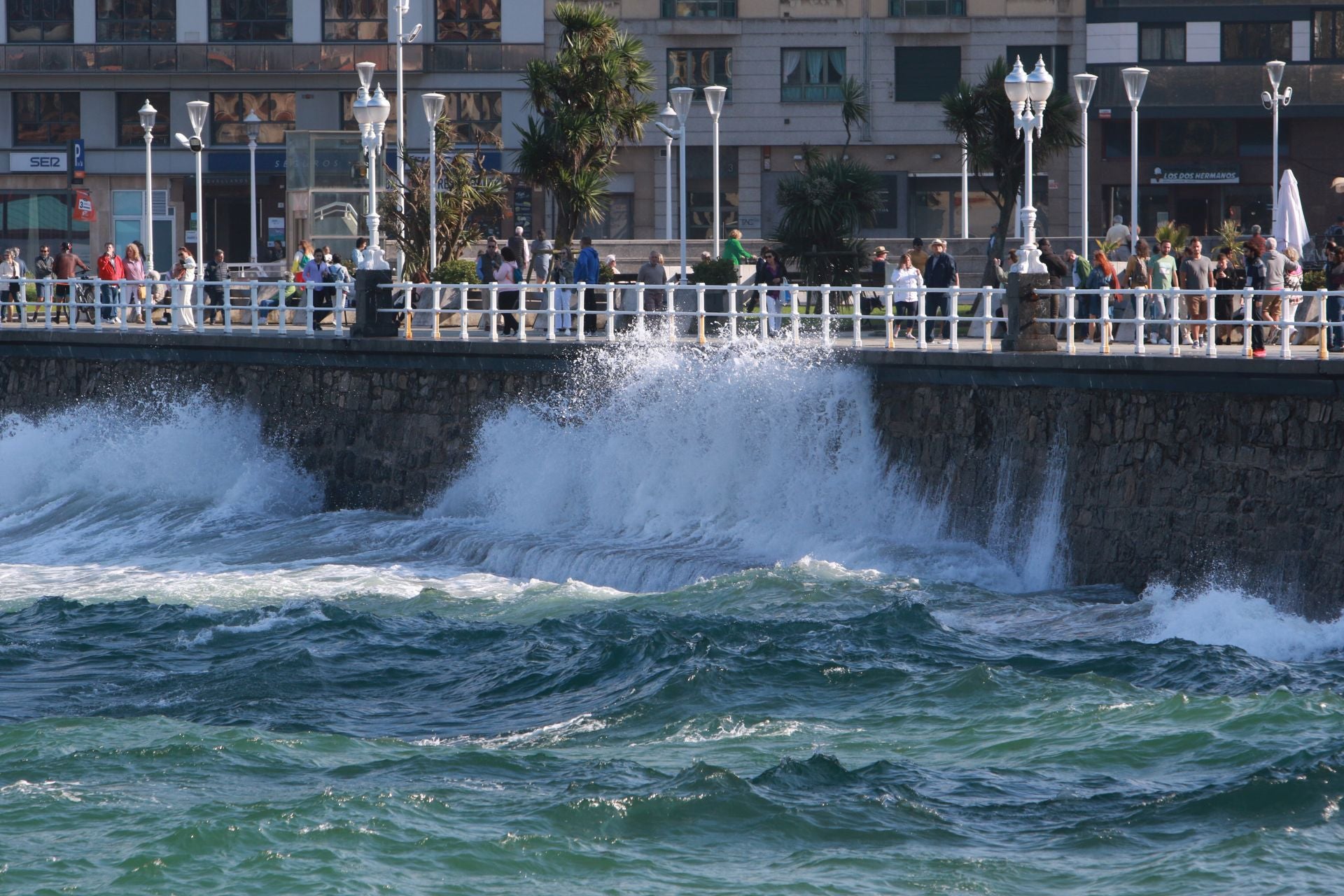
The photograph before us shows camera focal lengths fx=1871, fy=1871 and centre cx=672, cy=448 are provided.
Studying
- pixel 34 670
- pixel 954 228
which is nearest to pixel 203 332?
pixel 34 670

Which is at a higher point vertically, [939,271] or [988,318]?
[939,271]

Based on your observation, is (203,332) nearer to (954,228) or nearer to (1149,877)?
(1149,877)

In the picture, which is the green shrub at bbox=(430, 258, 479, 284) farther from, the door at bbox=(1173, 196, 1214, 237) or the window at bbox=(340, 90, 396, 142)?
the door at bbox=(1173, 196, 1214, 237)

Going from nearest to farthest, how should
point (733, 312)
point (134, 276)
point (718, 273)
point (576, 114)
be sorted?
Answer: point (733, 312) < point (718, 273) < point (134, 276) < point (576, 114)

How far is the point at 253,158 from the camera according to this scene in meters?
44.8

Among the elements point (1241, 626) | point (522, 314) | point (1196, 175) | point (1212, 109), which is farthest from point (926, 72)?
point (1241, 626)

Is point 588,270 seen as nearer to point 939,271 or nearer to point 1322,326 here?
point 939,271

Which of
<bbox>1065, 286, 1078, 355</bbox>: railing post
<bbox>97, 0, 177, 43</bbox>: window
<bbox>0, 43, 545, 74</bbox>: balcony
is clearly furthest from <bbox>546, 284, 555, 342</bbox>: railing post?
<bbox>97, 0, 177, 43</bbox>: window

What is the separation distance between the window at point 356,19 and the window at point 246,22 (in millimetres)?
1139

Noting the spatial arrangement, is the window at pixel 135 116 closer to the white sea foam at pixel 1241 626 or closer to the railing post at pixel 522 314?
the railing post at pixel 522 314

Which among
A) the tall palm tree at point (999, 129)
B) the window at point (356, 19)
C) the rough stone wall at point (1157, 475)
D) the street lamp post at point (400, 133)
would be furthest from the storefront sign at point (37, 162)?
the rough stone wall at point (1157, 475)

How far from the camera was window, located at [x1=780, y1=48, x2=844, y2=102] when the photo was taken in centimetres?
4884

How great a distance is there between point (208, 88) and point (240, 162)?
235cm

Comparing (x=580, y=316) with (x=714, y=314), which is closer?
(x=714, y=314)
